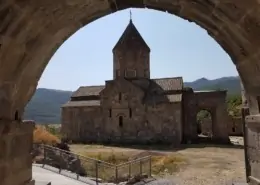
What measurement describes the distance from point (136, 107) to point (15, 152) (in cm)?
2747

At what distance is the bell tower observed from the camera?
33625mm

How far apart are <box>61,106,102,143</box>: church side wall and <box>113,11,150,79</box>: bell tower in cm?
547

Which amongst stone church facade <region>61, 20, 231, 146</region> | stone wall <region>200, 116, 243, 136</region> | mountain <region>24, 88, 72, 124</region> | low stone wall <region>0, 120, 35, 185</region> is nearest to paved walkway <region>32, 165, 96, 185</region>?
low stone wall <region>0, 120, 35, 185</region>

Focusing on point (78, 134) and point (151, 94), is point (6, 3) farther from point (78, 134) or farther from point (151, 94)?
point (78, 134)

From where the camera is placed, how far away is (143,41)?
113 feet

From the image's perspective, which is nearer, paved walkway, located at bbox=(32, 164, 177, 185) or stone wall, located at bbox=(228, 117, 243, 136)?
paved walkway, located at bbox=(32, 164, 177, 185)

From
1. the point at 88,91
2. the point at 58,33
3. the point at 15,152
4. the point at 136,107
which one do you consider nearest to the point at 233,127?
the point at 136,107

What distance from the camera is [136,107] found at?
31109mm

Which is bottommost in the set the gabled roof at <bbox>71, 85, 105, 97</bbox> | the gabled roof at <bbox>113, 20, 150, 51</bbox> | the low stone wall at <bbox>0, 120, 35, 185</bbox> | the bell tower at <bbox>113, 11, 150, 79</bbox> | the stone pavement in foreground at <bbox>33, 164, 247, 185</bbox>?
the stone pavement in foreground at <bbox>33, 164, 247, 185</bbox>

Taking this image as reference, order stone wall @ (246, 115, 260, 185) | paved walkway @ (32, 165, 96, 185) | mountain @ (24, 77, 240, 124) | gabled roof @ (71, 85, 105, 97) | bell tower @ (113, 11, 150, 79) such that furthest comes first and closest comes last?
mountain @ (24, 77, 240, 124) → gabled roof @ (71, 85, 105, 97) → bell tower @ (113, 11, 150, 79) → paved walkway @ (32, 165, 96, 185) → stone wall @ (246, 115, 260, 185)

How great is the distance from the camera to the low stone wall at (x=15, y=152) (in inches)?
135

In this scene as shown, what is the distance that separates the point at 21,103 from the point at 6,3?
1.60 meters

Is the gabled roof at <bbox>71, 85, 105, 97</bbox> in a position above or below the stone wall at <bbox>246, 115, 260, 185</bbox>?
above

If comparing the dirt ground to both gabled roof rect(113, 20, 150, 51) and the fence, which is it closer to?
the fence
